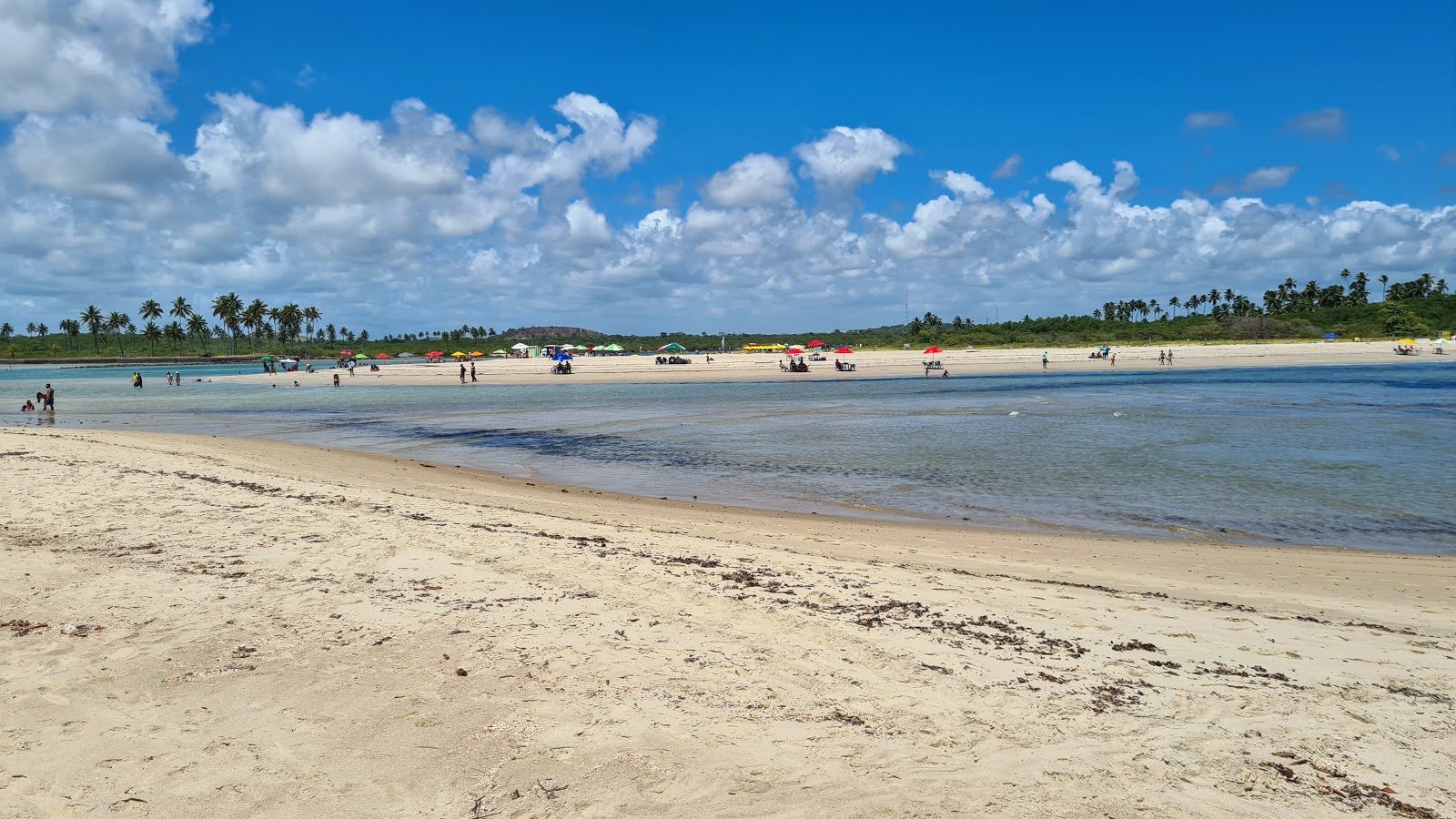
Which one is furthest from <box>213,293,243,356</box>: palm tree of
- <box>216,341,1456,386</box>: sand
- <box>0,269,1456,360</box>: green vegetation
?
<box>216,341,1456,386</box>: sand

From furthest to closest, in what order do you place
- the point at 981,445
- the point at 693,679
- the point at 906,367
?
the point at 906,367
the point at 981,445
the point at 693,679

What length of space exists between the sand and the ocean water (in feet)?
63.1

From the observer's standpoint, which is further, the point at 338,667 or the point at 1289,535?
the point at 1289,535

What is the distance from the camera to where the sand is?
232 feet

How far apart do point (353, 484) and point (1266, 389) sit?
49.8 metres

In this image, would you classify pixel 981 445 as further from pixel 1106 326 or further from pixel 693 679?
pixel 1106 326

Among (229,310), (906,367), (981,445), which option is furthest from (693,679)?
(229,310)

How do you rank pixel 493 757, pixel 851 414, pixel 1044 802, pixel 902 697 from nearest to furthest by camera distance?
pixel 1044 802 → pixel 493 757 → pixel 902 697 → pixel 851 414

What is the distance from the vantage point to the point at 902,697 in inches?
203

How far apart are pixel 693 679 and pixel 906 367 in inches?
3070

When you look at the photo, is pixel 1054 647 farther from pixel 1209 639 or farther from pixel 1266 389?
pixel 1266 389

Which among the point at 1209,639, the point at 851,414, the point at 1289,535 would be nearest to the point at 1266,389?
the point at 851,414

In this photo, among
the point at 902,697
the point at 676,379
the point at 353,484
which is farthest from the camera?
the point at 676,379

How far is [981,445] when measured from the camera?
75.8 ft
